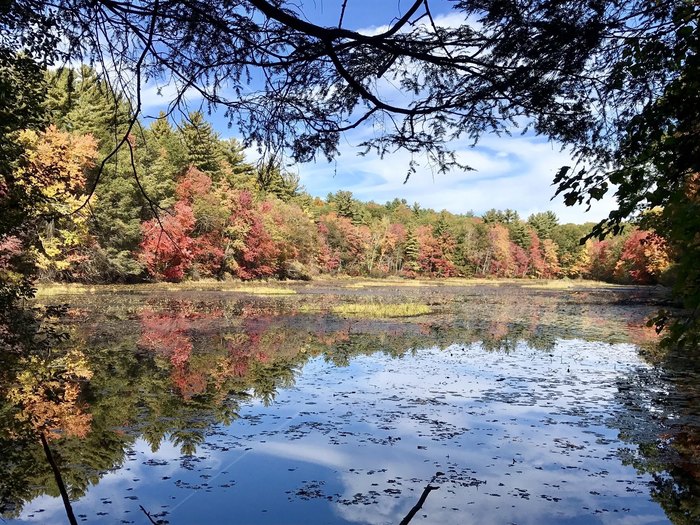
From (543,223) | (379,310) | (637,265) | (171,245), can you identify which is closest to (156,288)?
(171,245)

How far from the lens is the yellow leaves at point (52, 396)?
809 cm

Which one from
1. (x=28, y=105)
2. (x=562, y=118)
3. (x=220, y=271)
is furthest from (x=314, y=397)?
(x=220, y=271)

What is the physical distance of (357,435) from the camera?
831 cm

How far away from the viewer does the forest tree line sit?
9.59 m

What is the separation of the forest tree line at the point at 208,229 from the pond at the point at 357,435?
10.1 feet

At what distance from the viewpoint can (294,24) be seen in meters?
3.05

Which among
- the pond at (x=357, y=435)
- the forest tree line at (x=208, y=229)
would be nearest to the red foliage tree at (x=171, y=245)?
the forest tree line at (x=208, y=229)

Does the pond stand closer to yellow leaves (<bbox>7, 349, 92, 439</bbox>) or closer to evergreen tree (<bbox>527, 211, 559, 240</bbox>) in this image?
yellow leaves (<bbox>7, 349, 92, 439</bbox>)

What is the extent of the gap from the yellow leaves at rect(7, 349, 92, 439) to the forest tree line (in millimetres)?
2773

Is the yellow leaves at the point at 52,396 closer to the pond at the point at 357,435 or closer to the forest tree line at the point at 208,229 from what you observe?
the pond at the point at 357,435

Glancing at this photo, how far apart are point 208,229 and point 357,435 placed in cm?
3865

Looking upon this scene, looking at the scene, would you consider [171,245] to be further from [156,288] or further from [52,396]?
[52,396]

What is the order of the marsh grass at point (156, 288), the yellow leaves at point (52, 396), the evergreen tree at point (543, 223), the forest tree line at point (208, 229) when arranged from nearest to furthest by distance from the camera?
1. the yellow leaves at point (52, 396)
2. the forest tree line at point (208, 229)
3. the marsh grass at point (156, 288)
4. the evergreen tree at point (543, 223)

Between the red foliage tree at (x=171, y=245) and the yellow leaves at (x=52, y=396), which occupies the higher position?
the red foliage tree at (x=171, y=245)
